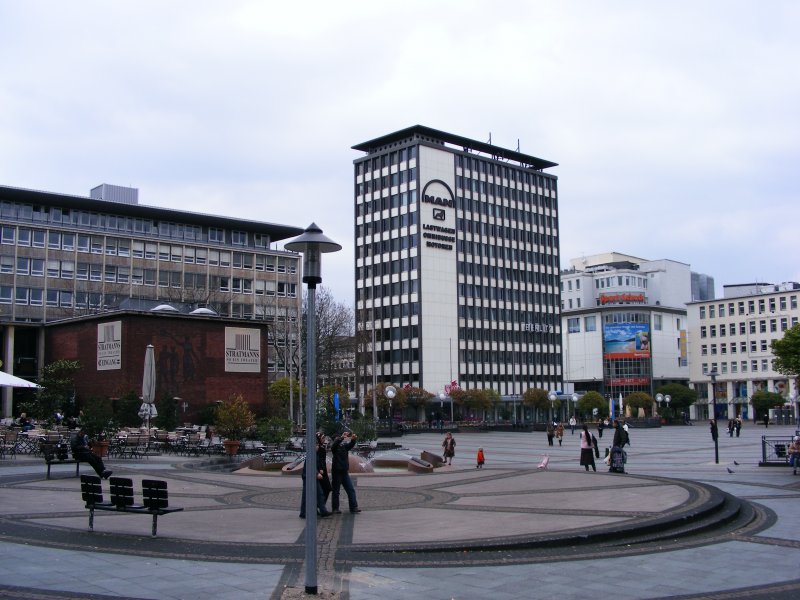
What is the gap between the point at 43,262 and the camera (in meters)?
78.3

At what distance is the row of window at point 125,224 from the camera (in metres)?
Result: 79.9

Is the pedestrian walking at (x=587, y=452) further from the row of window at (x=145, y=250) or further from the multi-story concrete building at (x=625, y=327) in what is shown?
the multi-story concrete building at (x=625, y=327)

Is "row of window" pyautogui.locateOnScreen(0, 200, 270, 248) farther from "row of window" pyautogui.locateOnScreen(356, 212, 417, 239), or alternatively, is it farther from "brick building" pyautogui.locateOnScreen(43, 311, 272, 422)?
"brick building" pyautogui.locateOnScreen(43, 311, 272, 422)

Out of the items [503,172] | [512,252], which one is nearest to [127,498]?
[512,252]

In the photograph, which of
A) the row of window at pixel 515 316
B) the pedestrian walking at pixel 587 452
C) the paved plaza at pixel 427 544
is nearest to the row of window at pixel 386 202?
the row of window at pixel 515 316

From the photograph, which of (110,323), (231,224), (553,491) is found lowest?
(553,491)

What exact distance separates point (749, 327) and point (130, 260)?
89.5 m

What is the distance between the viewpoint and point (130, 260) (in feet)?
276

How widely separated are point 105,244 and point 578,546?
7863cm

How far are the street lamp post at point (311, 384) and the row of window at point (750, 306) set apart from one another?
4719 inches

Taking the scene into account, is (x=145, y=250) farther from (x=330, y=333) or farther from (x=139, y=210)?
(x=330, y=333)

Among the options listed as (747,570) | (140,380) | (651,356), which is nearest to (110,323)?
(140,380)

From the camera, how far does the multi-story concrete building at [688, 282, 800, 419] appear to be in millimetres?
116438

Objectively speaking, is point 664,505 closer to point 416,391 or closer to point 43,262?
point 416,391
